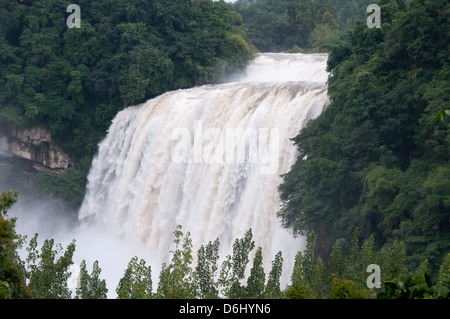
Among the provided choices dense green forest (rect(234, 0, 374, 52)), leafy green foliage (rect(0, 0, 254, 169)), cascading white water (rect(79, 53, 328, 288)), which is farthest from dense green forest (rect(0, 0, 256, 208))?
dense green forest (rect(234, 0, 374, 52))

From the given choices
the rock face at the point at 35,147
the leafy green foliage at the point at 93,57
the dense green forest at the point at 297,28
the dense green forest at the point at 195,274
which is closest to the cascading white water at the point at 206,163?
Answer: the leafy green foliage at the point at 93,57

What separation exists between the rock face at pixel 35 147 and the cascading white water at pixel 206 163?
2.81 metres

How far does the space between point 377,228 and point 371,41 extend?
23.8ft

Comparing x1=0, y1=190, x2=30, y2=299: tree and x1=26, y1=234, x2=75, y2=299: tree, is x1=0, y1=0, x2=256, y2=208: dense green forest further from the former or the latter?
x1=0, y1=190, x2=30, y2=299: tree

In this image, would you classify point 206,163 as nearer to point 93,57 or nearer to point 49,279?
point 49,279

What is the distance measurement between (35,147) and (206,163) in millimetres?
13879

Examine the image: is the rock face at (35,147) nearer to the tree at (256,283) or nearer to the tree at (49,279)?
the tree at (49,279)

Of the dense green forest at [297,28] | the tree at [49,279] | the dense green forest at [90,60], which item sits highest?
the dense green forest at [297,28]

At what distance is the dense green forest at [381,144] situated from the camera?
19844 millimetres

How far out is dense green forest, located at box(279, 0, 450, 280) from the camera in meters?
19.8

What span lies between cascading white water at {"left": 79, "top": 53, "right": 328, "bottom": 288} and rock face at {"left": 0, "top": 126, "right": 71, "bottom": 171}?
2813 mm

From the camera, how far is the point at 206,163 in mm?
28062

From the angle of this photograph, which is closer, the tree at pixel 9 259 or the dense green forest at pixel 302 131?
the tree at pixel 9 259
